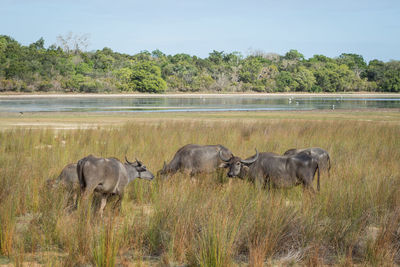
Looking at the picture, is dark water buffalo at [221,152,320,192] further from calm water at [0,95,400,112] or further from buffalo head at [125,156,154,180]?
calm water at [0,95,400,112]

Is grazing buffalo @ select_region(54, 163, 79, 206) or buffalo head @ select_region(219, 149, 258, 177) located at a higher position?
buffalo head @ select_region(219, 149, 258, 177)

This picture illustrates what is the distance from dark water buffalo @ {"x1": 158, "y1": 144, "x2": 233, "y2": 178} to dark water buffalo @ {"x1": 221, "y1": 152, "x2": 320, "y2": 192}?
569 mm

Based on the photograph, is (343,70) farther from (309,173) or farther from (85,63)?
(309,173)

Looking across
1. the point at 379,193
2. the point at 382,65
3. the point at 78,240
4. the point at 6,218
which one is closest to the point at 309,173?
the point at 379,193

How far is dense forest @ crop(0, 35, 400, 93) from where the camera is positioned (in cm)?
7262

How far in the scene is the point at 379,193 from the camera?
6.30m

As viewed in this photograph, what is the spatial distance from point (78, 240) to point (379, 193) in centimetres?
439

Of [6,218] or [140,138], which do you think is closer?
[6,218]

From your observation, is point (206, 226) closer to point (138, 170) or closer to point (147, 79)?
point (138, 170)

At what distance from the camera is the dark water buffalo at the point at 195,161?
A: 7.66m

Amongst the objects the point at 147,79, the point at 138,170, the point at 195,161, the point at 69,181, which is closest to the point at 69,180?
the point at 69,181

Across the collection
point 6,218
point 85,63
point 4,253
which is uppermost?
point 85,63

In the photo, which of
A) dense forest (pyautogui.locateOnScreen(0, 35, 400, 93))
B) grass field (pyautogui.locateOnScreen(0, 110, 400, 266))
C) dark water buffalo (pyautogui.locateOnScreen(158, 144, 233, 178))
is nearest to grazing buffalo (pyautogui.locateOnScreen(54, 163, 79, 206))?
grass field (pyautogui.locateOnScreen(0, 110, 400, 266))

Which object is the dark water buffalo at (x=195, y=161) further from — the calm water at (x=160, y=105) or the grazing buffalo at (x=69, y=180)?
the calm water at (x=160, y=105)
